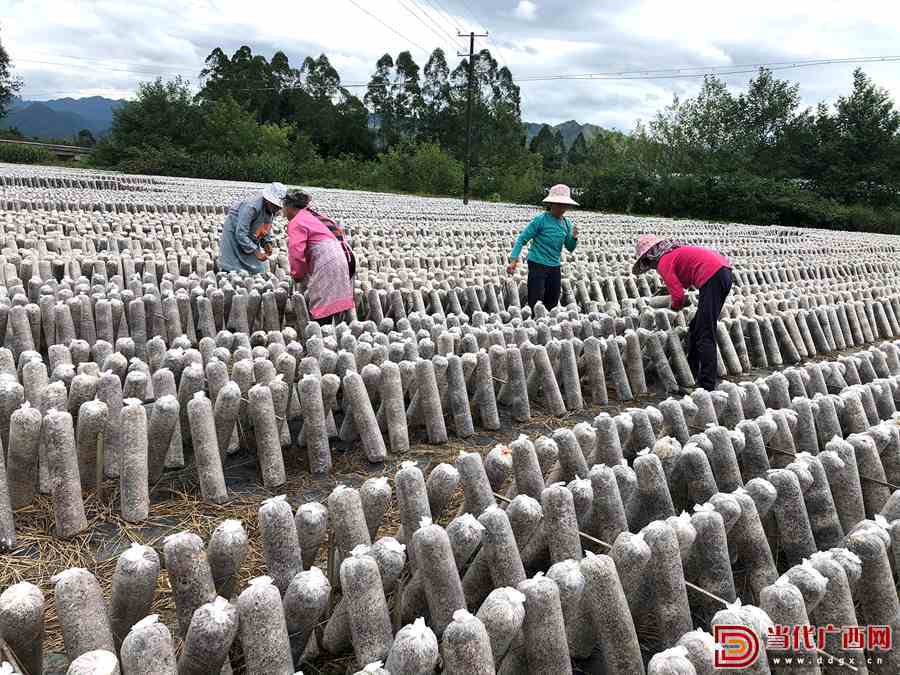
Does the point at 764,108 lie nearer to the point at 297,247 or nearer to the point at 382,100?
the point at 382,100

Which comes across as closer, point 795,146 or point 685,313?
point 685,313

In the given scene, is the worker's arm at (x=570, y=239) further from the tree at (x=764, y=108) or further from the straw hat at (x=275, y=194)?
the tree at (x=764, y=108)

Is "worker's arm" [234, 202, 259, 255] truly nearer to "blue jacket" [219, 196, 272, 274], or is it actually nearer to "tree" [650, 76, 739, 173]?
"blue jacket" [219, 196, 272, 274]

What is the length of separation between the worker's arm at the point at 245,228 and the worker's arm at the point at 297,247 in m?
1.14

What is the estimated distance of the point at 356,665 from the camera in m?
2.27

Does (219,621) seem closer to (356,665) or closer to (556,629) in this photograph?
(356,665)

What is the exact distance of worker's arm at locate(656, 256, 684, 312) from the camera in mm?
5848

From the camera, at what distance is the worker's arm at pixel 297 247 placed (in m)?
5.73

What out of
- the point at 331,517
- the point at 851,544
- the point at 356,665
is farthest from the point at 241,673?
the point at 851,544

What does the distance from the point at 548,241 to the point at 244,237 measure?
3.13 m

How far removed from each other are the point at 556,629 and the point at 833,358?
21.1 ft

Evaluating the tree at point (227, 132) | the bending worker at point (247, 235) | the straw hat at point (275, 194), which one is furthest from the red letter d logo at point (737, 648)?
the tree at point (227, 132)

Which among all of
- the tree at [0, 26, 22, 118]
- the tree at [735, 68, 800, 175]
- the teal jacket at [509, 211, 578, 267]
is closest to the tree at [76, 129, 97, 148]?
the tree at [0, 26, 22, 118]

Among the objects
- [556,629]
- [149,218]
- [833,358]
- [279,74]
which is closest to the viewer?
[556,629]
